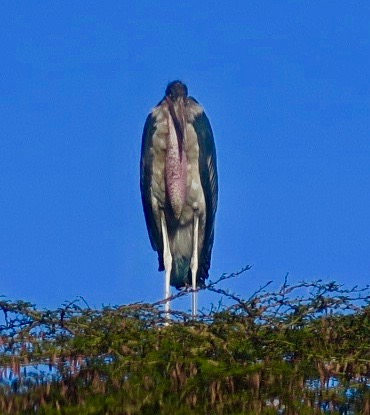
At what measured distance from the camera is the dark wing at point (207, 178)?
1229cm

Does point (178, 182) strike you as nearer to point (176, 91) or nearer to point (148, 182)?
point (148, 182)

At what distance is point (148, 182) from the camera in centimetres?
1229

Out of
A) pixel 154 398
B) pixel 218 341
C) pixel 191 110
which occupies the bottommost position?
pixel 154 398

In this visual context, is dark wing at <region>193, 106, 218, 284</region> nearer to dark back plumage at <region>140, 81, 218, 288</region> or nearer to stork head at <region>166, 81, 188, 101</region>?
dark back plumage at <region>140, 81, 218, 288</region>

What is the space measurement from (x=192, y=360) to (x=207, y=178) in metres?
5.38

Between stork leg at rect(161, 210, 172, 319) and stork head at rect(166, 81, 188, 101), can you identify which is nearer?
stork leg at rect(161, 210, 172, 319)

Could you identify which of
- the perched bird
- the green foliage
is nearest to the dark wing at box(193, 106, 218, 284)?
the perched bird

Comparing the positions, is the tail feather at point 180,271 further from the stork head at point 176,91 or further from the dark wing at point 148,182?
the stork head at point 176,91

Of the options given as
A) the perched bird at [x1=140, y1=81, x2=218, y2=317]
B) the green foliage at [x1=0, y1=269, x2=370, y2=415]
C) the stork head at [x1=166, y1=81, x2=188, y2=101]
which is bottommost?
the green foliage at [x1=0, y1=269, x2=370, y2=415]

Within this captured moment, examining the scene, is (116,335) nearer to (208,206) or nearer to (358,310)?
(358,310)

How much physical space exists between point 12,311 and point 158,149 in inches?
181

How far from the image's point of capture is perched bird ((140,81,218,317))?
12117 millimetres

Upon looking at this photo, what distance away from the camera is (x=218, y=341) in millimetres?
7516

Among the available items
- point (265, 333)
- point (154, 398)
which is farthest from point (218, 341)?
point (154, 398)
